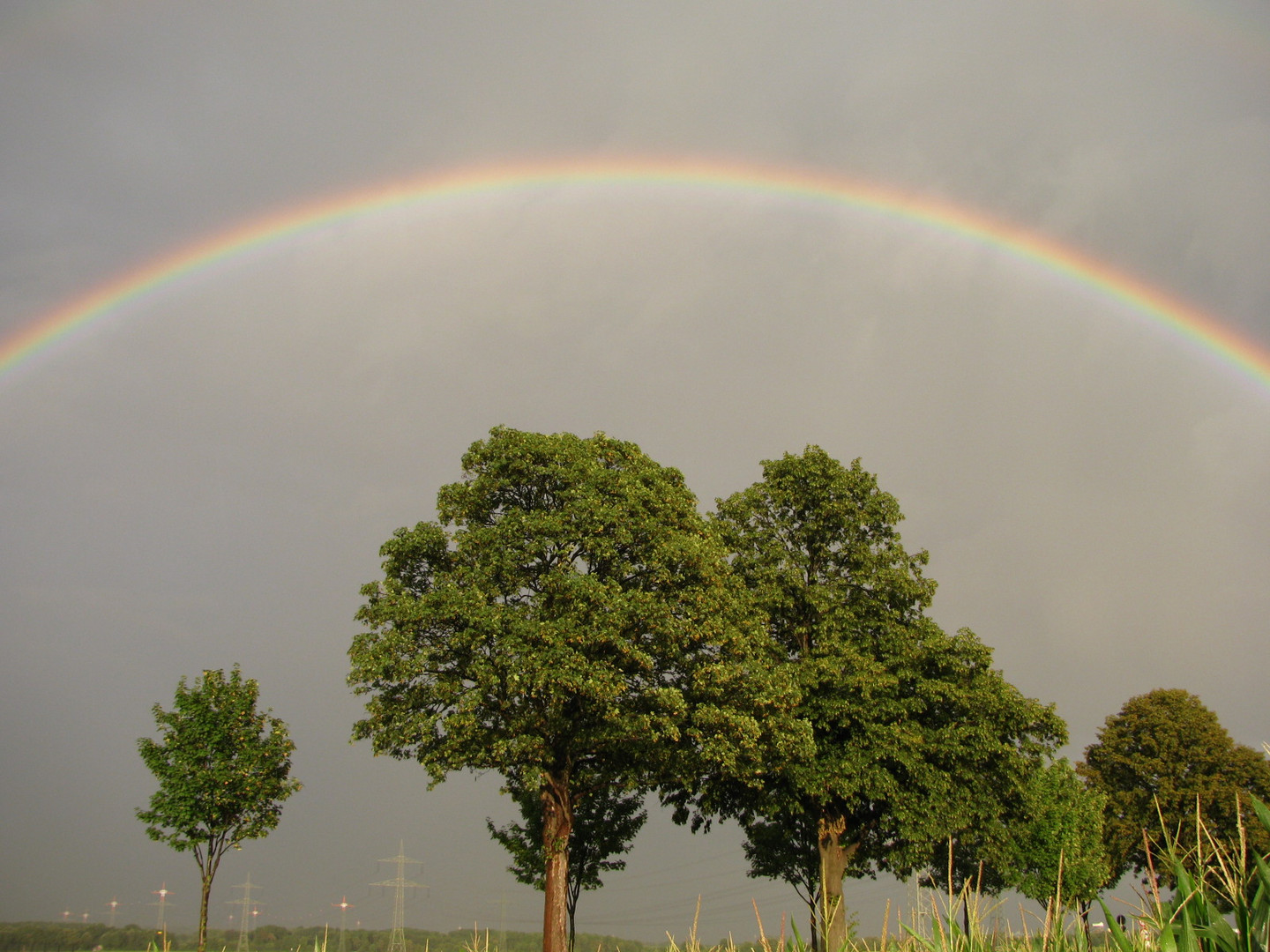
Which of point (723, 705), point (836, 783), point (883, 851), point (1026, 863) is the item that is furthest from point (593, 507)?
point (1026, 863)

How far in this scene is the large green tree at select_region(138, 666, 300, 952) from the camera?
24062 millimetres

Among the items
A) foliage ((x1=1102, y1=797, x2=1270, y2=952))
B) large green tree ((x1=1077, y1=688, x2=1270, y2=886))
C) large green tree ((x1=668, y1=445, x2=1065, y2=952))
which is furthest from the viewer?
Result: large green tree ((x1=1077, y1=688, x2=1270, y2=886))

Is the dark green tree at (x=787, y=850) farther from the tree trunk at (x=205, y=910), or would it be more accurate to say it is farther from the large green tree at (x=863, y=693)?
the tree trunk at (x=205, y=910)

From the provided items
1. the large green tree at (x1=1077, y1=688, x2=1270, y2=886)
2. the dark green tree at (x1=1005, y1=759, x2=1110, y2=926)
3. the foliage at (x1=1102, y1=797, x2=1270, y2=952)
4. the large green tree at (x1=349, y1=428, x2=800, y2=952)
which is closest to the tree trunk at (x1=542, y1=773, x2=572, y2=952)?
the large green tree at (x1=349, y1=428, x2=800, y2=952)

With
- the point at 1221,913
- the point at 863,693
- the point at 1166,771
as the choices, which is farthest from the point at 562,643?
the point at 1166,771

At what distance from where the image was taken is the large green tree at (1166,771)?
1880 inches

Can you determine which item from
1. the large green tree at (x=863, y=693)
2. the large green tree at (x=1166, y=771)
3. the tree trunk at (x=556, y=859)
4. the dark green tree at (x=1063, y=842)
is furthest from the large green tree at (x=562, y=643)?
the large green tree at (x=1166, y=771)

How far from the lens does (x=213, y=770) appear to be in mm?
24422

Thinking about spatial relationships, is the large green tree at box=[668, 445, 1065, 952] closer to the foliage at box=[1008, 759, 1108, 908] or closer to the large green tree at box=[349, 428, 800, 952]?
the large green tree at box=[349, 428, 800, 952]

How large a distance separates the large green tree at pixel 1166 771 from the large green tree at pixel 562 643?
113ft

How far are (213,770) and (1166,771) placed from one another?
1866 inches

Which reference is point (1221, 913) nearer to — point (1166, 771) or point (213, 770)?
point (213, 770)

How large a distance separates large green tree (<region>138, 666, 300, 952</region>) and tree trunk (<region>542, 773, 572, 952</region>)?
7.64 m

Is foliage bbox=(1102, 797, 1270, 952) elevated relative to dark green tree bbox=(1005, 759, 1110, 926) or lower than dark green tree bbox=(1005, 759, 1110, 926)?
elevated
